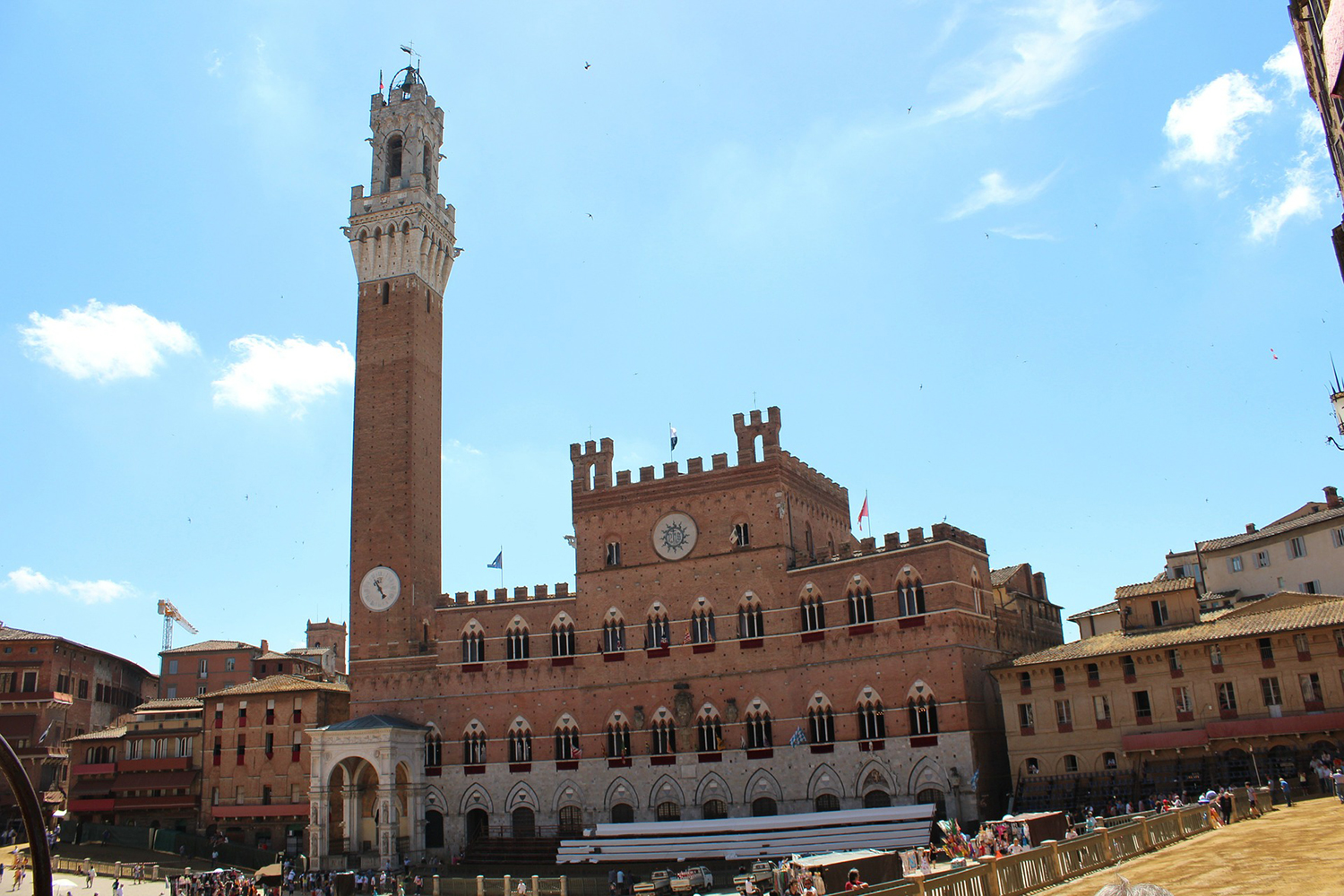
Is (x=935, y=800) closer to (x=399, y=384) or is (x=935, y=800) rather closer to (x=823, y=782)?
(x=823, y=782)

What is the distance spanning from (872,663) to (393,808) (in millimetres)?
26279

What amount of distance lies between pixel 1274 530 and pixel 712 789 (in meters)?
34.0

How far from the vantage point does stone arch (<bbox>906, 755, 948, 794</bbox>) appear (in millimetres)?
45938

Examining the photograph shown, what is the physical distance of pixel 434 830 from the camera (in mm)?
55781

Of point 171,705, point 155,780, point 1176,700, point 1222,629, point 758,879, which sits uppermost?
point 171,705

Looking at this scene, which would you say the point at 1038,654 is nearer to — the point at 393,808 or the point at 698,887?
the point at 698,887

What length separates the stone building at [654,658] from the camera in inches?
1898

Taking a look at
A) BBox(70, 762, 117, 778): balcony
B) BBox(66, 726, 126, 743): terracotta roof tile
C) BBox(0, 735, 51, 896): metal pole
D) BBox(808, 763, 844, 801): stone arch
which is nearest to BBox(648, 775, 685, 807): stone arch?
BBox(808, 763, 844, 801): stone arch

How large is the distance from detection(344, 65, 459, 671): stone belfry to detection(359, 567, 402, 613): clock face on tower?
58mm

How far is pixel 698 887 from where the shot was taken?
41.2 metres

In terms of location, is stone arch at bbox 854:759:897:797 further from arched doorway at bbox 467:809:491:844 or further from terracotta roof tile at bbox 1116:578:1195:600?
arched doorway at bbox 467:809:491:844

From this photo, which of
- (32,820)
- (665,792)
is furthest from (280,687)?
(32,820)

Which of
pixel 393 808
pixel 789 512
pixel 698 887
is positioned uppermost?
pixel 789 512

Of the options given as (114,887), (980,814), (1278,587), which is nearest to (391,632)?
(114,887)
